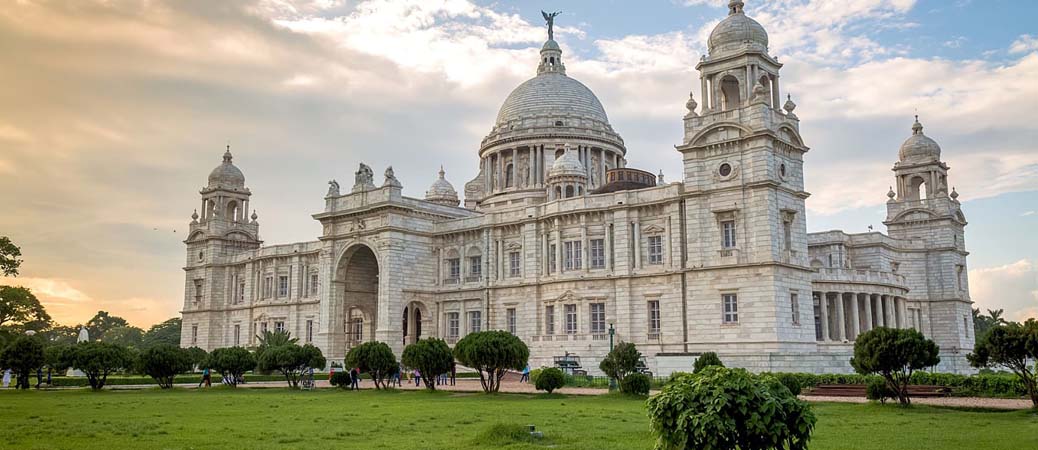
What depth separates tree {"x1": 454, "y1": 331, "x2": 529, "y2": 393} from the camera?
35.0 metres

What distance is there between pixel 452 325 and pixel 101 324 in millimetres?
96455

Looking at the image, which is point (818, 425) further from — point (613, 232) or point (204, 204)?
point (204, 204)

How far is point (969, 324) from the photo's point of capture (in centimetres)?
6450

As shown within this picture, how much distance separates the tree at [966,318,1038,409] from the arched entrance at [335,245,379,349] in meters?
42.3

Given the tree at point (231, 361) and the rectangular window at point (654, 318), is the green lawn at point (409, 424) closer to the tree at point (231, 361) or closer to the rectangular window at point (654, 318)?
the tree at point (231, 361)

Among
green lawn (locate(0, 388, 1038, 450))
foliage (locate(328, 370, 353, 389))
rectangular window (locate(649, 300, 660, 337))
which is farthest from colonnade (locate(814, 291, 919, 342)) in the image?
foliage (locate(328, 370, 353, 389))

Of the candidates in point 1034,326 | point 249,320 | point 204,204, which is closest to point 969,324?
point 1034,326

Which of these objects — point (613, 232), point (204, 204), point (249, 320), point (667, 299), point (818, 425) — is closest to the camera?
point (818, 425)

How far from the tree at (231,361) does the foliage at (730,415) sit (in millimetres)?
35694

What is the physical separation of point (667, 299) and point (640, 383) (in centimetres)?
1548

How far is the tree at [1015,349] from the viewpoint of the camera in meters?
25.5

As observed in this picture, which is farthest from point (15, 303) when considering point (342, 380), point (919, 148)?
point (919, 148)

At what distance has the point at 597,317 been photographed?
5125 cm

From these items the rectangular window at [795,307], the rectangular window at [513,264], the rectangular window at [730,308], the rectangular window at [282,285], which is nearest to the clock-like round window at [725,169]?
the rectangular window at [730,308]
